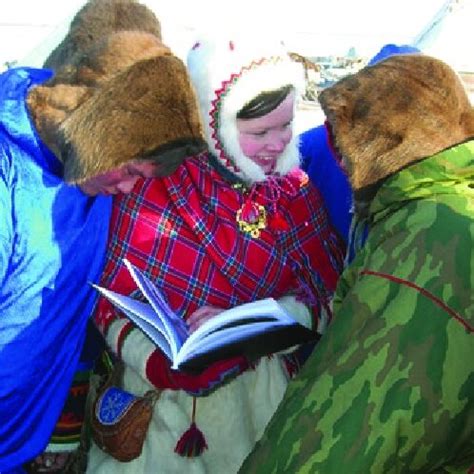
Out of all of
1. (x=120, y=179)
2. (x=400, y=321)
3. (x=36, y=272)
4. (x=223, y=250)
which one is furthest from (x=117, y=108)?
(x=400, y=321)

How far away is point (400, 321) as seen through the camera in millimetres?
1315

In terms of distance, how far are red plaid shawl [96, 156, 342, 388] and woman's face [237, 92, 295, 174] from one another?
0.08m

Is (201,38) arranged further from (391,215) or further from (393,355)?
(393,355)

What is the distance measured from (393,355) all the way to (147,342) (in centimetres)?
72

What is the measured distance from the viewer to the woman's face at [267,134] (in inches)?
79.0

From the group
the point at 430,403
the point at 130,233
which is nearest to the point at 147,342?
the point at 130,233

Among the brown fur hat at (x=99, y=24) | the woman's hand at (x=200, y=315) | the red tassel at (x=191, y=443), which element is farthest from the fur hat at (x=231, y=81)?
the red tassel at (x=191, y=443)

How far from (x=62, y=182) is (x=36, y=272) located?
20 cm

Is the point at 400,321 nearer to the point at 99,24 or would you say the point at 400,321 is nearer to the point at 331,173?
the point at 331,173

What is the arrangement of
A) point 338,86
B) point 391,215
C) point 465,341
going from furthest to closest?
1. point 338,86
2. point 391,215
3. point 465,341

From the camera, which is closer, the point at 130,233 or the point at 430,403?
the point at 430,403

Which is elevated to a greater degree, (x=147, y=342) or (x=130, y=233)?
(x=130, y=233)

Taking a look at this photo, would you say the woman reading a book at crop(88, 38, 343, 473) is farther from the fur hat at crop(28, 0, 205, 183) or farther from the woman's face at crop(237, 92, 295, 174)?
the fur hat at crop(28, 0, 205, 183)

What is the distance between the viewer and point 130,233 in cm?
194
